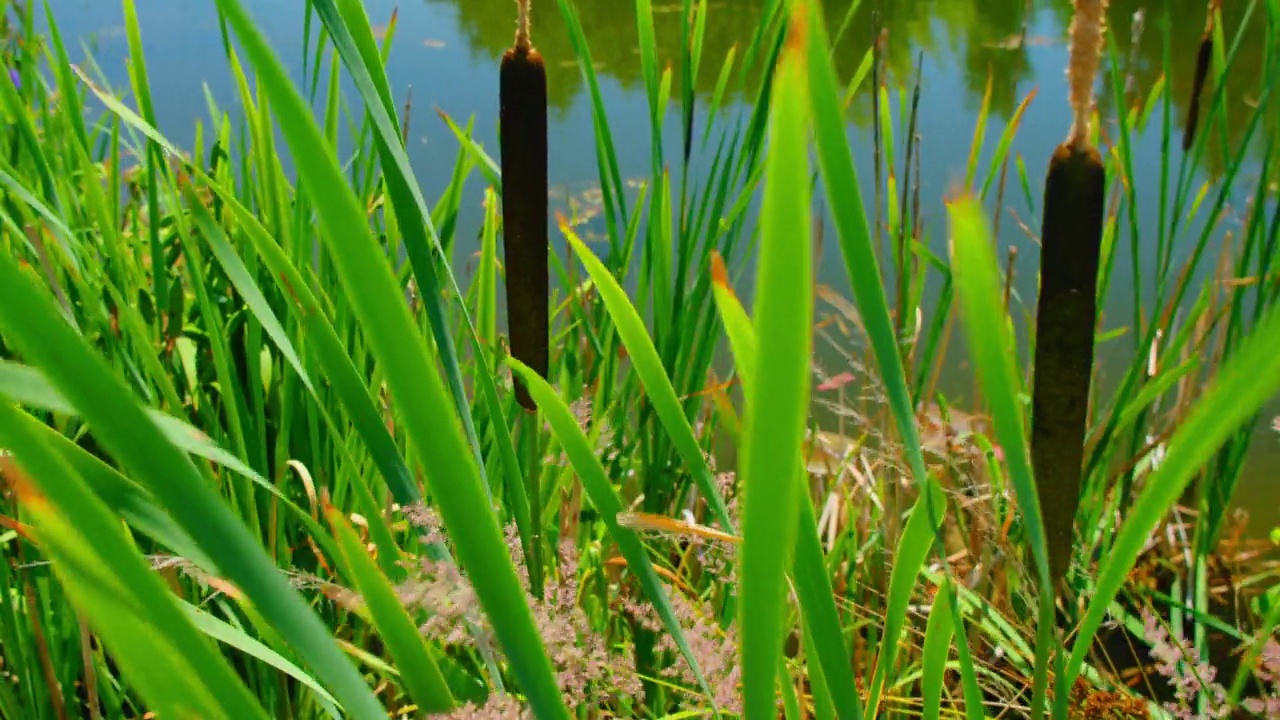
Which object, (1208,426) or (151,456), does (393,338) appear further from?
(1208,426)

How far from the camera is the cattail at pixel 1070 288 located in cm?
37

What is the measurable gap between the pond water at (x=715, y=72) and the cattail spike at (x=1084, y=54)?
72.2 inches

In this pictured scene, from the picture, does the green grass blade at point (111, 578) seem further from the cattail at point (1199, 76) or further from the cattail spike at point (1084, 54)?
the cattail at point (1199, 76)

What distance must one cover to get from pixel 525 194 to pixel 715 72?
526 cm

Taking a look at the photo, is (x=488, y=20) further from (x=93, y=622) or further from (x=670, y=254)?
(x=93, y=622)

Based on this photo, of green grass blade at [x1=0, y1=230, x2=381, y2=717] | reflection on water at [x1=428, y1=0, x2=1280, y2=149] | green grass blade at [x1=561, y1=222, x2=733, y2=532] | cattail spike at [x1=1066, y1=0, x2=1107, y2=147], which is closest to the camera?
green grass blade at [x1=0, y1=230, x2=381, y2=717]

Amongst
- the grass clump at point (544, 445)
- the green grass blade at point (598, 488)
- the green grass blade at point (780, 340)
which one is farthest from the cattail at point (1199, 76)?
the green grass blade at point (780, 340)

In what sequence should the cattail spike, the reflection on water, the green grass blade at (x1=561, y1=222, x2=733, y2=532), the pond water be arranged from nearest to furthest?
the cattail spike < the green grass blade at (x1=561, y1=222, x2=733, y2=532) < the pond water < the reflection on water

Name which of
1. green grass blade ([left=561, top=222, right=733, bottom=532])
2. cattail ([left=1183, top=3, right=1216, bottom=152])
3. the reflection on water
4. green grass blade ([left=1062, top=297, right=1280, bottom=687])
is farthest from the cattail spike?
the reflection on water

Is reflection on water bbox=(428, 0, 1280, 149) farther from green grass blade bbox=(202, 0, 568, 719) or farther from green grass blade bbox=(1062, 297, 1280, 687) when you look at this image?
green grass blade bbox=(202, 0, 568, 719)

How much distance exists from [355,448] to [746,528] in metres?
0.86

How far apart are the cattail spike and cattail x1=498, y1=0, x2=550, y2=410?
1.00 feet

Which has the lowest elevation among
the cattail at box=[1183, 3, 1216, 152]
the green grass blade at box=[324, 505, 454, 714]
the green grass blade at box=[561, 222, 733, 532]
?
the green grass blade at box=[324, 505, 454, 714]

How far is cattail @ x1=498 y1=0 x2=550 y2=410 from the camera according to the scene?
0.57m
